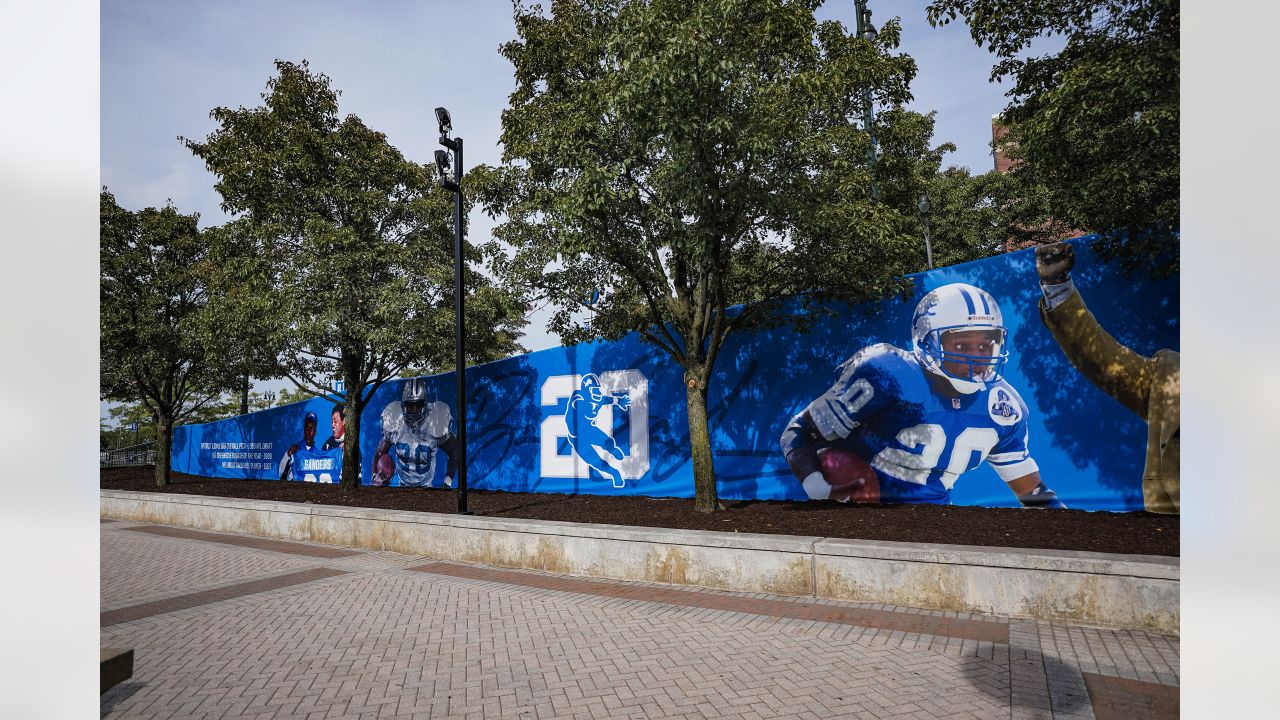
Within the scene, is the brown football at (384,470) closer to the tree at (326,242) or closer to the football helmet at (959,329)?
the tree at (326,242)

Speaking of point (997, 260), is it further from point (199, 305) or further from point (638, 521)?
point (199, 305)

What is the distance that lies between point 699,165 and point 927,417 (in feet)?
18.2

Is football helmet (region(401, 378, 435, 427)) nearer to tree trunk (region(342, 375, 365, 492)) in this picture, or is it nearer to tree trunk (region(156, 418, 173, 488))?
tree trunk (region(342, 375, 365, 492))

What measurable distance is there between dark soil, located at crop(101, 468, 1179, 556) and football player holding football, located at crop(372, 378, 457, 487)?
328 cm

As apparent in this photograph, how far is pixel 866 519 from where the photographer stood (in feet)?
30.7

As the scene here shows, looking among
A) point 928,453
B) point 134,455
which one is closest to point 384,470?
point 928,453

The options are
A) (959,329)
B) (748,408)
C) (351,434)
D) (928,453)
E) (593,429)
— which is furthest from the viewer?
(351,434)

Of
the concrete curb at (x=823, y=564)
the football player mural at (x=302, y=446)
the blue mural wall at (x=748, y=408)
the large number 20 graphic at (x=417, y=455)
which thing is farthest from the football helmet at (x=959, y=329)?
the football player mural at (x=302, y=446)

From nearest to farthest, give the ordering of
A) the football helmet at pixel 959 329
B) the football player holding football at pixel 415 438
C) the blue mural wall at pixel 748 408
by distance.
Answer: the blue mural wall at pixel 748 408, the football helmet at pixel 959 329, the football player holding football at pixel 415 438

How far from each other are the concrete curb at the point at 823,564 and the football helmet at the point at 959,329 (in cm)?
449

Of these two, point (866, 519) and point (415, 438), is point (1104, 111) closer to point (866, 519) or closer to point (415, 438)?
point (866, 519)

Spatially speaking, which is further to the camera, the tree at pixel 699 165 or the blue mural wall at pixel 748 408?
the blue mural wall at pixel 748 408

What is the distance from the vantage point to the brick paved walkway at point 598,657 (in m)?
4.35
